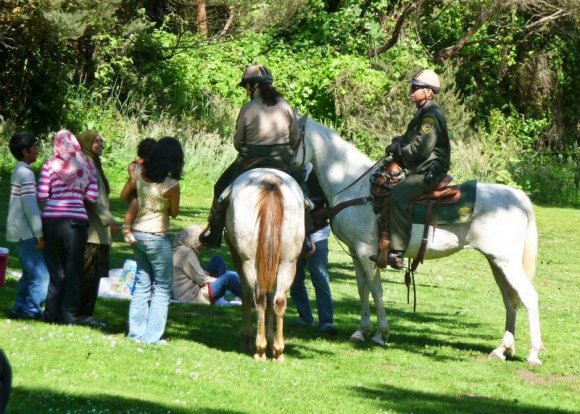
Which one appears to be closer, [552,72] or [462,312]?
[462,312]

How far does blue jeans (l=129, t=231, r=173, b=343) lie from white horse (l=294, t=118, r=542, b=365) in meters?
1.87

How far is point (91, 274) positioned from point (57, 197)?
1062 millimetres

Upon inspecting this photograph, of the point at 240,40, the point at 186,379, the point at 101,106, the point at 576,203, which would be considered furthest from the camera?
the point at 240,40

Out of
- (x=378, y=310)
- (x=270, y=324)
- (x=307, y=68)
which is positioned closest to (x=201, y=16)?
(x=307, y=68)

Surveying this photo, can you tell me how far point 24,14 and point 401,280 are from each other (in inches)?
547

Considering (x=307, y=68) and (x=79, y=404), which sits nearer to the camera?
(x=79, y=404)

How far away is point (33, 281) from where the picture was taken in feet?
37.7

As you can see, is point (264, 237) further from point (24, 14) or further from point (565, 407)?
point (24, 14)

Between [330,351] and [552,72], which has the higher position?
[552,72]

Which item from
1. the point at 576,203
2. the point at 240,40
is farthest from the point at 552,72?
the point at 240,40

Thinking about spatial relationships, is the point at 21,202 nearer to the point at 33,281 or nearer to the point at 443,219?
the point at 33,281

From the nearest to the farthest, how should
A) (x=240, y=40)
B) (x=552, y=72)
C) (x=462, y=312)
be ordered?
(x=462, y=312) < (x=240, y=40) < (x=552, y=72)

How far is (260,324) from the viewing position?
1059 centimetres

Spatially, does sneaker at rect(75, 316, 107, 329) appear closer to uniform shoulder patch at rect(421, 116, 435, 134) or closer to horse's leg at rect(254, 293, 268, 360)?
horse's leg at rect(254, 293, 268, 360)
